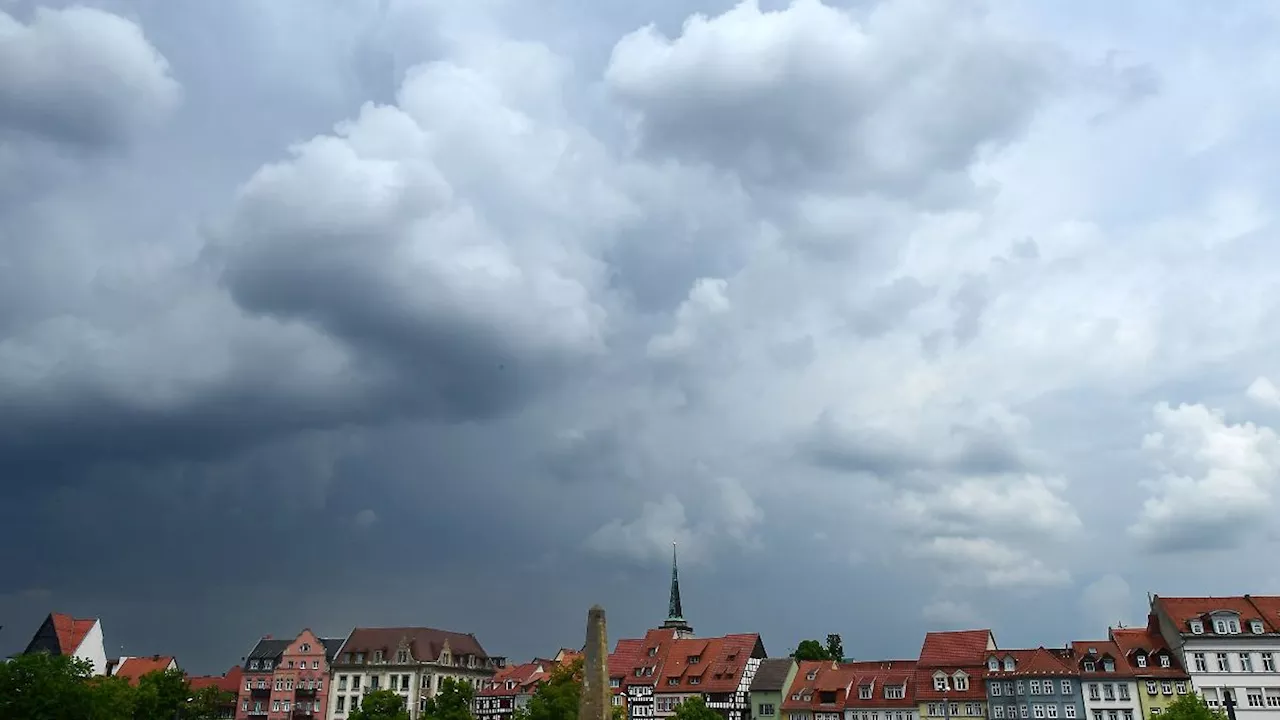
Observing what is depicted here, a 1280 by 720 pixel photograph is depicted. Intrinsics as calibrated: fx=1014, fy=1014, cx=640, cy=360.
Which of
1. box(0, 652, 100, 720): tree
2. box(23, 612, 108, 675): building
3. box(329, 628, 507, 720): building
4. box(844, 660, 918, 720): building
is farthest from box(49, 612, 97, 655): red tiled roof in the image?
box(844, 660, 918, 720): building

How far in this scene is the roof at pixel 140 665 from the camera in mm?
157125

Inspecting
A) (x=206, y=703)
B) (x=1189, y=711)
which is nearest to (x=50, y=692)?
(x=206, y=703)

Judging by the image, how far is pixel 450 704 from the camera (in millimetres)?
110875

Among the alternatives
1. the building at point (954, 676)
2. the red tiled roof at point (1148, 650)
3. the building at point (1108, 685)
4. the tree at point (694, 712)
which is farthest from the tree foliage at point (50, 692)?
the red tiled roof at point (1148, 650)

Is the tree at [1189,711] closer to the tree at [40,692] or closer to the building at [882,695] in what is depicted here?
the building at [882,695]

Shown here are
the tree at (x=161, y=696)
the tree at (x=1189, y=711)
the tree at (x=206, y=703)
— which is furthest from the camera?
the tree at (x=206, y=703)

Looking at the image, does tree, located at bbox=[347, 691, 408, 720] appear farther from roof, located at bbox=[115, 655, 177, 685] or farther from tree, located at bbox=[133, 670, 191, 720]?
roof, located at bbox=[115, 655, 177, 685]

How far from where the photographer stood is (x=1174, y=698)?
101 meters

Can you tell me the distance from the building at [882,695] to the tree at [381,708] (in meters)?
50.3

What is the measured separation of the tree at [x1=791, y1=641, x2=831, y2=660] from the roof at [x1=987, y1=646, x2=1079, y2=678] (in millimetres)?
49672

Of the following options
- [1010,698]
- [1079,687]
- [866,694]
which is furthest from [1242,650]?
[866,694]

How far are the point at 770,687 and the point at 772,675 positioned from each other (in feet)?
7.42

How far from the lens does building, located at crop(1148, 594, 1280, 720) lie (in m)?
99.8

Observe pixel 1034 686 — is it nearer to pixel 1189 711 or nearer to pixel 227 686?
pixel 1189 711
